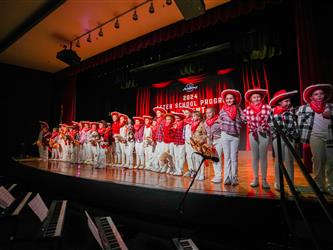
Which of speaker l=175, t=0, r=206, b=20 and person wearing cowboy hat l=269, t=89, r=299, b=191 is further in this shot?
speaker l=175, t=0, r=206, b=20

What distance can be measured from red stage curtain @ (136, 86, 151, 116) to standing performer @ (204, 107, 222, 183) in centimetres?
650

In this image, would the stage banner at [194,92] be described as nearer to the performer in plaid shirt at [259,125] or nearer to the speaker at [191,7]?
the speaker at [191,7]

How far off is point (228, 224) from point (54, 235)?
1.97 meters

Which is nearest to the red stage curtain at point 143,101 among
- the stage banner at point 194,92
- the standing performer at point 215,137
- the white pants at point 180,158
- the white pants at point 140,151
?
the stage banner at point 194,92

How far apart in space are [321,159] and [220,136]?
1.58 m

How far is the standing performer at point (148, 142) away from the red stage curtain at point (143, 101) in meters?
4.64

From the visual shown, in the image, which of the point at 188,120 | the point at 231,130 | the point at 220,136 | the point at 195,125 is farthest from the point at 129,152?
the point at 231,130

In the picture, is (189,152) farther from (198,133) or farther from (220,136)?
(220,136)

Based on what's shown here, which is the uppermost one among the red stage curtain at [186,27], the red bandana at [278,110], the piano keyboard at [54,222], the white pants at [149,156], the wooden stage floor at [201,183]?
the red stage curtain at [186,27]

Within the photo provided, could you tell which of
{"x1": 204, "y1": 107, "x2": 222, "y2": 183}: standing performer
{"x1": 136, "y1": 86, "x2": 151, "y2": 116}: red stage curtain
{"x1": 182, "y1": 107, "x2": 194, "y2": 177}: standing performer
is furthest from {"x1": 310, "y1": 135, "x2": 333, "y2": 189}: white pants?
{"x1": 136, "y1": 86, "x2": 151, "y2": 116}: red stage curtain

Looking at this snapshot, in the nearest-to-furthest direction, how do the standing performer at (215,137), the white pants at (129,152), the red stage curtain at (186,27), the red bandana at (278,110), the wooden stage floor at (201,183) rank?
the wooden stage floor at (201,183) → the red bandana at (278,110) → the standing performer at (215,137) → the red stage curtain at (186,27) → the white pants at (129,152)

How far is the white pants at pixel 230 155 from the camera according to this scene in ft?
12.6

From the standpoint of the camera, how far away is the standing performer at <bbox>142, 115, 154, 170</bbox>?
600 cm

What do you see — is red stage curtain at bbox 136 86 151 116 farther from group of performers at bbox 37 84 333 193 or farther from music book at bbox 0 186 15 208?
music book at bbox 0 186 15 208
